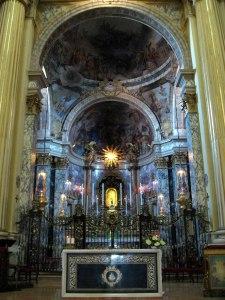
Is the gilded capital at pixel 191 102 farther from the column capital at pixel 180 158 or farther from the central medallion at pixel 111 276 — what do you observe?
the column capital at pixel 180 158

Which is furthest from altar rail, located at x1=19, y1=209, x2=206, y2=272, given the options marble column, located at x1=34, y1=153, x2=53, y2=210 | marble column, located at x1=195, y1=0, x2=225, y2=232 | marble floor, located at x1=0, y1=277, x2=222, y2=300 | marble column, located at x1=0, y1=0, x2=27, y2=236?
marble column, located at x1=34, y1=153, x2=53, y2=210

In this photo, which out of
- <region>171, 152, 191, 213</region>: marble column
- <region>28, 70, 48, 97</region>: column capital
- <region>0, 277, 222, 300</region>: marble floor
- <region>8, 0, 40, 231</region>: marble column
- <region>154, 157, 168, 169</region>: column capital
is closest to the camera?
<region>0, 277, 222, 300</region>: marble floor

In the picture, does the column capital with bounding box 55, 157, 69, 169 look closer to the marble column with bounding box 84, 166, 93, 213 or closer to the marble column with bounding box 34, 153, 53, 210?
the marble column with bounding box 34, 153, 53, 210

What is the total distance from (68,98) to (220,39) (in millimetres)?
13325

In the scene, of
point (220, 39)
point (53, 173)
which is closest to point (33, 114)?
point (220, 39)

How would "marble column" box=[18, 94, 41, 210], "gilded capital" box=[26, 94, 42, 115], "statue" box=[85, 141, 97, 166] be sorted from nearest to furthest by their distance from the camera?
1. "marble column" box=[18, 94, 41, 210]
2. "gilded capital" box=[26, 94, 42, 115]
3. "statue" box=[85, 141, 97, 166]

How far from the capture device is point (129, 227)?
46.3ft

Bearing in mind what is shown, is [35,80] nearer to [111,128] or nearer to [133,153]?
[133,153]

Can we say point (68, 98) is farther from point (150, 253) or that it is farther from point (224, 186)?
point (150, 253)

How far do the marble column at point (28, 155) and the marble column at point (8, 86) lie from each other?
1.20m

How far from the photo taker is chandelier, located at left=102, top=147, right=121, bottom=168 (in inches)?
1003

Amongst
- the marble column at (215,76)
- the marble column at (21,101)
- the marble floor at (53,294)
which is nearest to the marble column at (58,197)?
the marble column at (21,101)

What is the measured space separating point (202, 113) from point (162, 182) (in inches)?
406

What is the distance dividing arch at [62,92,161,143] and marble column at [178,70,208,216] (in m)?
9.18
